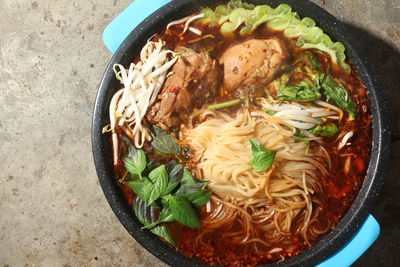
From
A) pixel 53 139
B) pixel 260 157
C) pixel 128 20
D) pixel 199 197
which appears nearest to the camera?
pixel 260 157

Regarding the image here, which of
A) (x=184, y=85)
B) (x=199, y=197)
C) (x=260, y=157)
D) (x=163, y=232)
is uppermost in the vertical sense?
(x=184, y=85)

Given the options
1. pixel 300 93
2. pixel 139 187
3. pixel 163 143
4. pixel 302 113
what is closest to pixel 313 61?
pixel 300 93

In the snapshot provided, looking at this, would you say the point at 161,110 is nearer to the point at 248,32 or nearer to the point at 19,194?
the point at 248,32

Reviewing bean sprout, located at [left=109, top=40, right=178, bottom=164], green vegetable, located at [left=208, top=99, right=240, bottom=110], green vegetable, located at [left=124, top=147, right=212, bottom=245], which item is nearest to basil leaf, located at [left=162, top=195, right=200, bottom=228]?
green vegetable, located at [left=124, top=147, right=212, bottom=245]

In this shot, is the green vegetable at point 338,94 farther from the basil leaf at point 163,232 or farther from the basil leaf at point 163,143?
the basil leaf at point 163,232

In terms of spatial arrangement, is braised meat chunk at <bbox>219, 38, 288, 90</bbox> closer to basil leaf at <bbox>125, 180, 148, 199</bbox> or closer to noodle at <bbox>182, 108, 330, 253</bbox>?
noodle at <bbox>182, 108, 330, 253</bbox>

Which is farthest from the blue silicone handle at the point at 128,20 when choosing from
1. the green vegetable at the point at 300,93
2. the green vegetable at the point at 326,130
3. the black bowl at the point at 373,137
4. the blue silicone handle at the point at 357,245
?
the blue silicone handle at the point at 357,245

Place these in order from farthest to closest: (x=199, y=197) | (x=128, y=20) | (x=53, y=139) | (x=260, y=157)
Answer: (x=53, y=139)
(x=128, y=20)
(x=199, y=197)
(x=260, y=157)

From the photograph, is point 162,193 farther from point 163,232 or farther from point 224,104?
point 224,104

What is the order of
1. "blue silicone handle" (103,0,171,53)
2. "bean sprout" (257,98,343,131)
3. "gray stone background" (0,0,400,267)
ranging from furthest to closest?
1. "gray stone background" (0,0,400,267)
2. "blue silicone handle" (103,0,171,53)
3. "bean sprout" (257,98,343,131)
